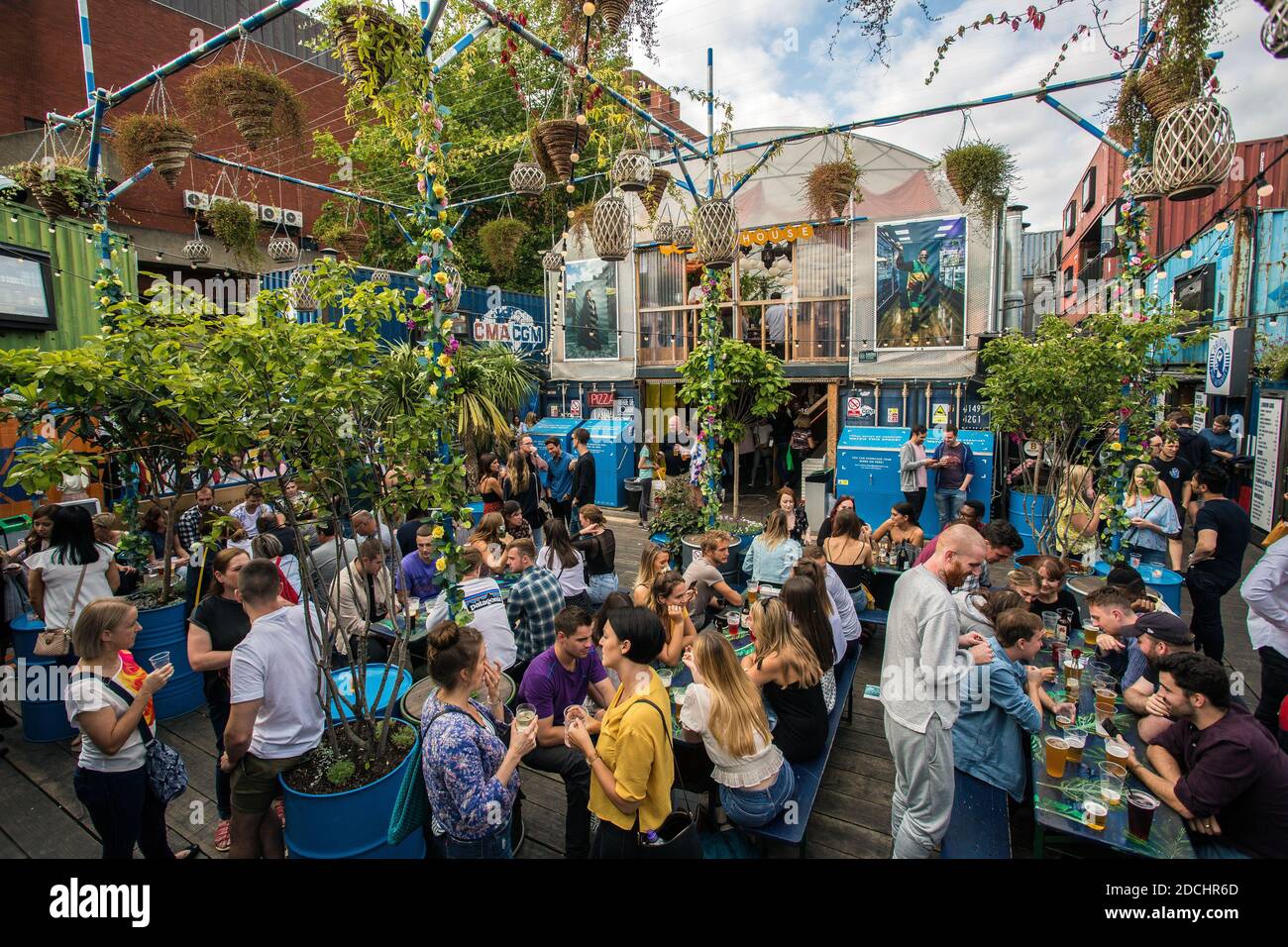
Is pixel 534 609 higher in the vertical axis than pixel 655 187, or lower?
lower

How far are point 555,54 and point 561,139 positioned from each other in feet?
2.34

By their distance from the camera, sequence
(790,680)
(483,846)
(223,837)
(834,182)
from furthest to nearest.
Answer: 1. (834,182)
2. (223,837)
3. (790,680)
4. (483,846)

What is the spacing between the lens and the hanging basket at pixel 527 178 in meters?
6.88

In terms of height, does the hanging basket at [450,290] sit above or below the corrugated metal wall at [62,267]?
below

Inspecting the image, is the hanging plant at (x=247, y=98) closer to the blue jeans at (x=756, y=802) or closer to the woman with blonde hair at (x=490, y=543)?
the woman with blonde hair at (x=490, y=543)

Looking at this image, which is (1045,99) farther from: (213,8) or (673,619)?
(213,8)

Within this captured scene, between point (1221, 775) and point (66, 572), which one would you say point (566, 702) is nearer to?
point (1221, 775)

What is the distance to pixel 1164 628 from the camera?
337 centimetres

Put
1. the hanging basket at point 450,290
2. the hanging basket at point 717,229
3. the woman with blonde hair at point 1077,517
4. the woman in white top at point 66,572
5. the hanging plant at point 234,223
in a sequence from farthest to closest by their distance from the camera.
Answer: the hanging plant at point 234,223 → the woman with blonde hair at point 1077,517 → the hanging basket at point 717,229 → the woman in white top at point 66,572 → the hanging basket at point 450,290

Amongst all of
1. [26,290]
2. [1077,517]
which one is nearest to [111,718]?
[1077,517]

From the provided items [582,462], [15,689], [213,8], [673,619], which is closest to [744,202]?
[582,462]

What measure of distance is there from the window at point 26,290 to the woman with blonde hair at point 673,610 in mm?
9513

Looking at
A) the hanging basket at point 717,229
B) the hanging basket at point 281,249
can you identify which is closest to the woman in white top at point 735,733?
the hanging basket at point 717,229

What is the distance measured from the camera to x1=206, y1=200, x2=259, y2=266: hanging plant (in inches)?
336
